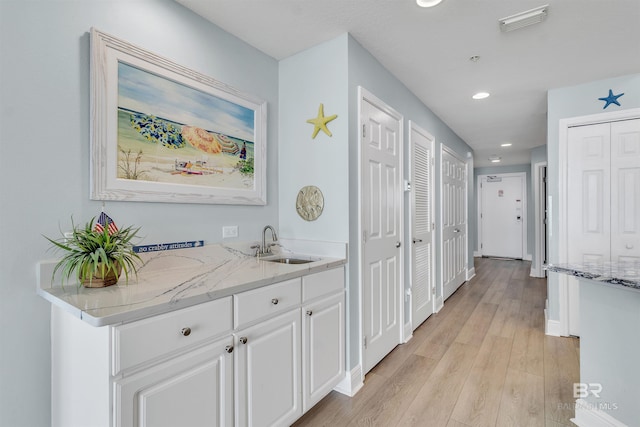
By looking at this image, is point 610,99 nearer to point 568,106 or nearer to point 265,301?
point 568,106

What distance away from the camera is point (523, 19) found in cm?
192

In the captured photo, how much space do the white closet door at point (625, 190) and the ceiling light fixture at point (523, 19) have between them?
1657 mm

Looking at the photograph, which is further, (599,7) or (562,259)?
(562,259)

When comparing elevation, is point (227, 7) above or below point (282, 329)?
above

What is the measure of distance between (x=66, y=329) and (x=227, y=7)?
6.01 ft

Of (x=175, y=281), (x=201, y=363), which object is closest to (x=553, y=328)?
(x=201, y=363)

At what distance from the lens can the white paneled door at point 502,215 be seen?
770 centimetres

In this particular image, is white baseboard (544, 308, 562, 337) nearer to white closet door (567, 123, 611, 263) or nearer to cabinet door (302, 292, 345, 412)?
white closet door (567, 123, 611, 263)

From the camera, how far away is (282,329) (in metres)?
1.60

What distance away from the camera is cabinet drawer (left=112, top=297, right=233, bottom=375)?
3.28 feet

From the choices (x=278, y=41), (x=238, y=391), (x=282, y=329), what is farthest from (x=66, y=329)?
(x=278, y=41)

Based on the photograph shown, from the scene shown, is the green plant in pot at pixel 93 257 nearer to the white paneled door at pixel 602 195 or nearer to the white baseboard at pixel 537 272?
the white paneled door at pixel 602 195

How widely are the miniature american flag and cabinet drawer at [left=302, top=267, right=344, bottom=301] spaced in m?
0.95

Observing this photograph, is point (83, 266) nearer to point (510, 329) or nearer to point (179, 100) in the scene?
point (179, 100)
